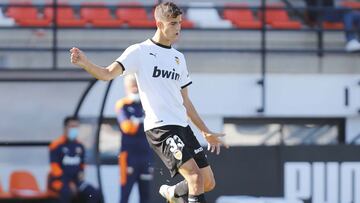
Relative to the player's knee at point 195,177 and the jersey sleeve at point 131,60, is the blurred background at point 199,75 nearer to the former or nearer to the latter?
the player's knee at point 195,177

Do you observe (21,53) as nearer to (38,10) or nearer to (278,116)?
(38,10)

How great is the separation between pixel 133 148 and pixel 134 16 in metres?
2.68

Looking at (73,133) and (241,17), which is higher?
(241,17)

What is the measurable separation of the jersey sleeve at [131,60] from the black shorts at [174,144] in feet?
1.72

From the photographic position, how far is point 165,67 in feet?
22.4

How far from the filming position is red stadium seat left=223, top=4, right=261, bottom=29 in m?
12.9

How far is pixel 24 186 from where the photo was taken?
11.9m

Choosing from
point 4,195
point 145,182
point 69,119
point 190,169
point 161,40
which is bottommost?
point 4,195

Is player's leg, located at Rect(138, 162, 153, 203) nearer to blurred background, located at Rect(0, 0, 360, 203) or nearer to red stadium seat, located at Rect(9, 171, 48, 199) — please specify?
blurred background, located at Rect(0, 0, 360, 203)

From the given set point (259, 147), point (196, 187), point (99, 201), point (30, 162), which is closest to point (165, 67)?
point (196, 187)

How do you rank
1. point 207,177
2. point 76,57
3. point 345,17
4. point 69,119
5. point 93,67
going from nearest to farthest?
point 76,57 → point 93,67 → point 207,177 → point 69,119 → point 345,17

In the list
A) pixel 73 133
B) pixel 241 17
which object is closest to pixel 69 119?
pixel 73 133

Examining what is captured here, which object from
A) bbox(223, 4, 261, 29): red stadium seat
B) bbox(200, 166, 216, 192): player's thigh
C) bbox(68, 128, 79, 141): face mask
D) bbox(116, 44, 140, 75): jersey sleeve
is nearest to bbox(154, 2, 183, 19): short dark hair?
bbox(116, 44, 140, 75): jersey sleeve

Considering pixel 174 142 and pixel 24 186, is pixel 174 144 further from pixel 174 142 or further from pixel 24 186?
pixel 24 186
